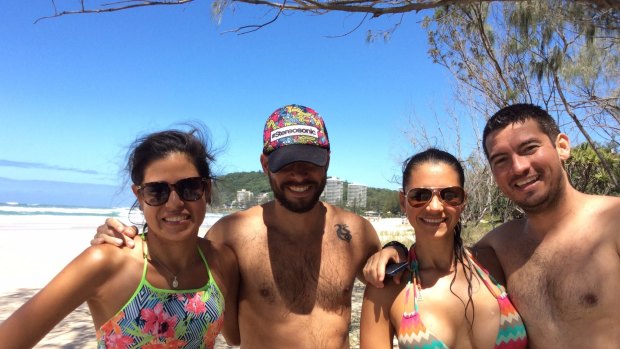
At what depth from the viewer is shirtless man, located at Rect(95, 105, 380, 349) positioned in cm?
240

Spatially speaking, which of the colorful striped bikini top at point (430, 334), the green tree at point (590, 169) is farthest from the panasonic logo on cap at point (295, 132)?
the green tree at point (590, 169)

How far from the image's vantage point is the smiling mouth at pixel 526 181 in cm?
212

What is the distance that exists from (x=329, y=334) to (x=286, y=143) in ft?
3.47

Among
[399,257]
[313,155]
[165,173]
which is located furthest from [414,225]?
[165,173]

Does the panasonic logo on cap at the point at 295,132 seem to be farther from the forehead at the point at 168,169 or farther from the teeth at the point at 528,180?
the teeth at the point at 528,180

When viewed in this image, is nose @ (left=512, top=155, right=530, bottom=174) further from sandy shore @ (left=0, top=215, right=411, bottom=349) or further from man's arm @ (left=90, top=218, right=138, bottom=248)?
sandy shore @ (left=0, top=215, right=411, bottom=349)

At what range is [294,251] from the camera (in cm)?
257

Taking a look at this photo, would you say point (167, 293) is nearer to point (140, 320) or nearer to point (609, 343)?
point (140, 320)

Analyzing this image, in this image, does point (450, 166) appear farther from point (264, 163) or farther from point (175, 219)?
point (175, 219)

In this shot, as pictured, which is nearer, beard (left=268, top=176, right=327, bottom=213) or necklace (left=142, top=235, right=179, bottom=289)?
necklace (left=142, top=235, right=179, bottom=289)

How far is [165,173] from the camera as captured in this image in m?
1.98

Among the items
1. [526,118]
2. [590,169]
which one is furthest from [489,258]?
[590,169]

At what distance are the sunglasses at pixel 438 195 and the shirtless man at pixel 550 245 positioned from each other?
0.97 feet

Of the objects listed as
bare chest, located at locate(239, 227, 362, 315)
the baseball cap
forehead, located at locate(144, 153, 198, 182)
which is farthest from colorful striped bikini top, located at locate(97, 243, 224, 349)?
the baseball cap
